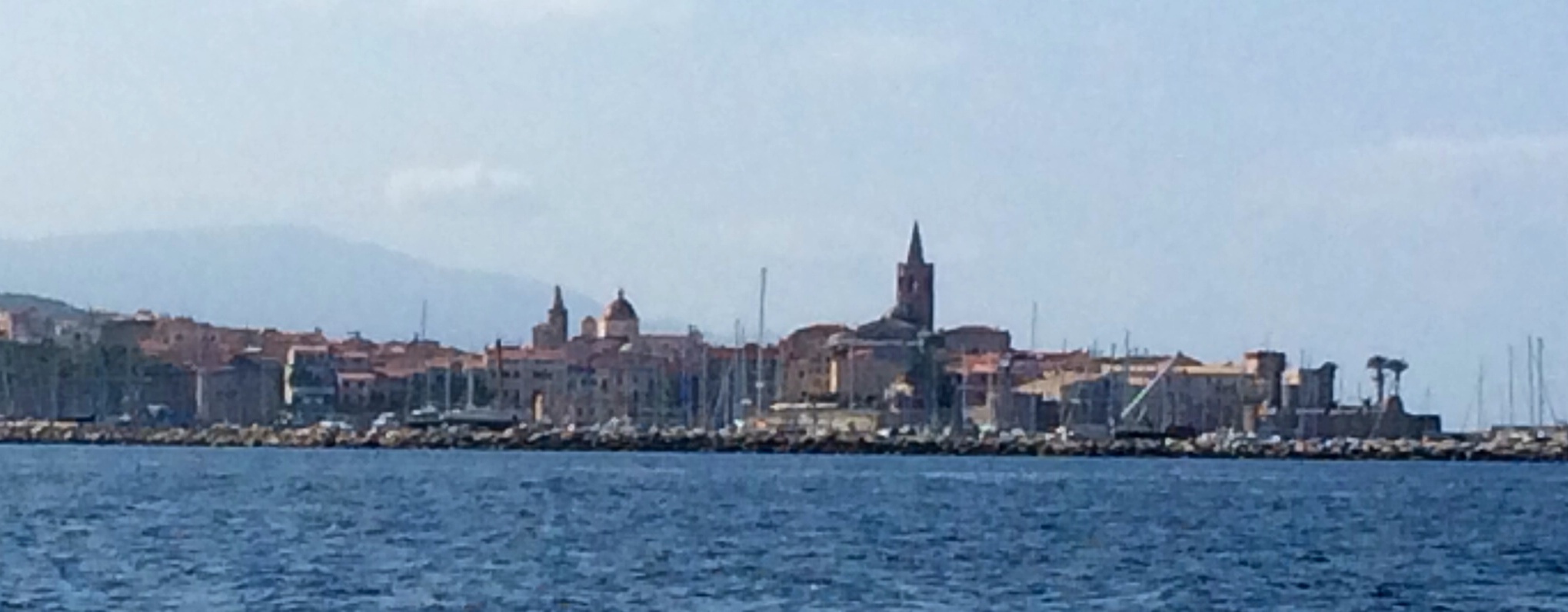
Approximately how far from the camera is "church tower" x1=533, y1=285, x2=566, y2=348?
145500 millimetres

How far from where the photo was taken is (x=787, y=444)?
9844cm

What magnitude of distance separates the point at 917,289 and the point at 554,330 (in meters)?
18.2

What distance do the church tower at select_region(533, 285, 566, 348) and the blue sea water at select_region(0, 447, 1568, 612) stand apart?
75930 millimetres

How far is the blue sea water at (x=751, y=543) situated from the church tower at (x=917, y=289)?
73.4 m

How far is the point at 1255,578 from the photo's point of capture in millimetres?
32750

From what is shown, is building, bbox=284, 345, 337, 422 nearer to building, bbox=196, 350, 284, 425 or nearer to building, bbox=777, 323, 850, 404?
building, bbox=196, 350, 284, 425

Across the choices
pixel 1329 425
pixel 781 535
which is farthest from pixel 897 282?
pixel 781 535

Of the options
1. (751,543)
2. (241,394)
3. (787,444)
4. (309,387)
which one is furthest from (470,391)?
(751,543)

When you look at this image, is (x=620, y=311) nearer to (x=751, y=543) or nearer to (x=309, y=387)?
(x=309, y=387)

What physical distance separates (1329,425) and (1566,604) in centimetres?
8677

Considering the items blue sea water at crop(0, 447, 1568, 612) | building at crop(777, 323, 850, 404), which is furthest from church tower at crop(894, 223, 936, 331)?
blue sea water at crop(0, 447, 1568, 612)

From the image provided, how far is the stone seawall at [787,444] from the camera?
98.6 meters

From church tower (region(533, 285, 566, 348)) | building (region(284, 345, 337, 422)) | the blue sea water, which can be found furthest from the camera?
church tower (region(533, 285, 566, 348))

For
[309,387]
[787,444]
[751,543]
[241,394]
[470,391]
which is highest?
[309,387]
